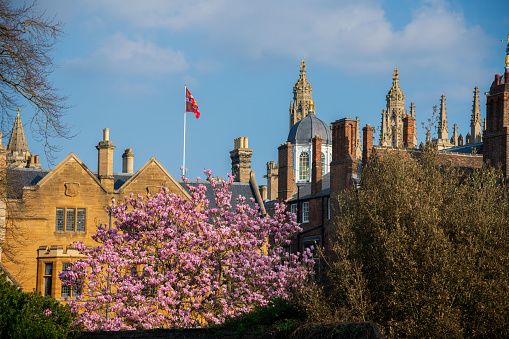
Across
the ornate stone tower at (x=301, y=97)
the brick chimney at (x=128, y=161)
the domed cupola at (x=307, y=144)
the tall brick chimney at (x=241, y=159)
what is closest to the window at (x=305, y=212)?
the tall brick chimney at (x=241, y=159)

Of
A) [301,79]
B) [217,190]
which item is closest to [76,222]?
[217,190]

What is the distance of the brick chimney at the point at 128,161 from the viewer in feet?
173

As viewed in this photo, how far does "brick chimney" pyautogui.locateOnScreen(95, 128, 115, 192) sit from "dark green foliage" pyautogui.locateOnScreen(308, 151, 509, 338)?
22733 millimetres

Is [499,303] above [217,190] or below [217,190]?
below

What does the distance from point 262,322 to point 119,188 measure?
81.2 ft

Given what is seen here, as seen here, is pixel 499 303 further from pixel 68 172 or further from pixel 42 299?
pixel 68 172

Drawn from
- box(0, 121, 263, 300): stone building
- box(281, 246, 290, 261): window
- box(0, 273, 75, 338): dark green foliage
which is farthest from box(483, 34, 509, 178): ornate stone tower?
box(0, 273, 75, 338): dark green foliage

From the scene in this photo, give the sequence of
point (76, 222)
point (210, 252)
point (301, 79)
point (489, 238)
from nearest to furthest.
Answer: point (489, 238) → point (210, 252) → point (76, 222) → point (301, 79)

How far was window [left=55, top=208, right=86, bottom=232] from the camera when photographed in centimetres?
4372

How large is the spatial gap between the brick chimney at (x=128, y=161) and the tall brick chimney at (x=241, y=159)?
8.57 m

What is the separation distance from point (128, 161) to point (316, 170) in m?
14.1

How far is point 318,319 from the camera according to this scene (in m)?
22.3

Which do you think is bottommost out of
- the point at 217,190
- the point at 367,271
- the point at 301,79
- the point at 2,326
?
the point at 2,326

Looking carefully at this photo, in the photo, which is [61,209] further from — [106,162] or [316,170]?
[316,170]
